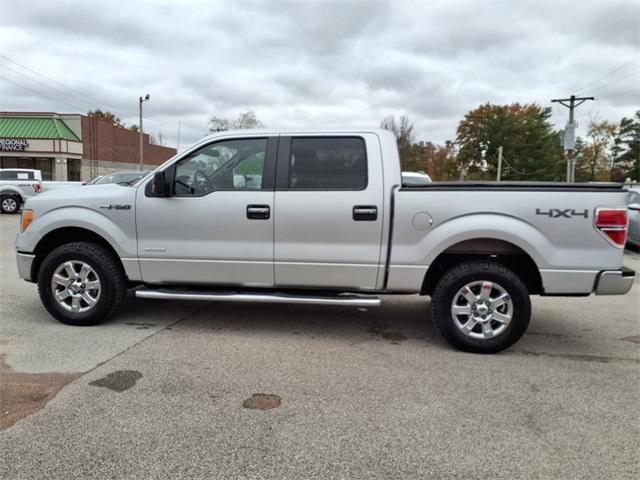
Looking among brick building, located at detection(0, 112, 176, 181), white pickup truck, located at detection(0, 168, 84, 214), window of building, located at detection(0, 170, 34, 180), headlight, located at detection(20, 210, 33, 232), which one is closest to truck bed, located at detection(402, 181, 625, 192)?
headlight, located at detection(20, 210, 33, 232)

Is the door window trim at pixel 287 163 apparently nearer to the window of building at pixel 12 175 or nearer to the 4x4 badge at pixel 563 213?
the 4x4 badge at pixel 563 213

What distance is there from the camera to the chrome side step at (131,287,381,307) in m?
4.48

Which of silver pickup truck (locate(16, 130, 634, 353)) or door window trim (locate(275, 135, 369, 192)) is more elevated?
door window trim (locate(275, 135, 369, 192))

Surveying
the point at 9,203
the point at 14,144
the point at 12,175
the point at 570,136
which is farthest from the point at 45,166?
the point at 570,136

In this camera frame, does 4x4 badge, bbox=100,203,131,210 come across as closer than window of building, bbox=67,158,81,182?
Yes

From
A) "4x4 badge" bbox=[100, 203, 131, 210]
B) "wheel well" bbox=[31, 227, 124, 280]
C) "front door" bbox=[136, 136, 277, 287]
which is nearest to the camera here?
"front door" bbox=[136, 136, 277, 287]

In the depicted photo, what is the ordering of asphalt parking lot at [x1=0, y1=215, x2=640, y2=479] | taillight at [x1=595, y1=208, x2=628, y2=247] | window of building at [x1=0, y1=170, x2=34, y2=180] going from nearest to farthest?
1. asphalt parking lot at [x1=0, y1=215, x2=640, y2=479]
2. taillight at [x1=595, y1=208, x2=628, y2=247]
3. window of building at [x1=0, y1=170, x2=34, y2=180]

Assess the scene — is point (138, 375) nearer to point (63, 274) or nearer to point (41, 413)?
point (41, 413)

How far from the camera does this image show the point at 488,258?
459cm

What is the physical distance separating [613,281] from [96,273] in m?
4.81

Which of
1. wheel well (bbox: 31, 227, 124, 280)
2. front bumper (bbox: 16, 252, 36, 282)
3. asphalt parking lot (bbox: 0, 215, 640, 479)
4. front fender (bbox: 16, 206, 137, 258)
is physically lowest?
asphalt parking lot (bbox: 0, 215, 640, 479)

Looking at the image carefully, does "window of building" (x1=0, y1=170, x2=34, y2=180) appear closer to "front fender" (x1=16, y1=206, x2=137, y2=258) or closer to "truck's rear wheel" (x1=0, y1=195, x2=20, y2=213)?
"truck's rear wheel" (x1=0, y1=195, x2=20, y2=213)

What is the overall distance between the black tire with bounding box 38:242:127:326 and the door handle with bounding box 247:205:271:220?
153 cm

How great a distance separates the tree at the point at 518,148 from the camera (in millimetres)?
52844
